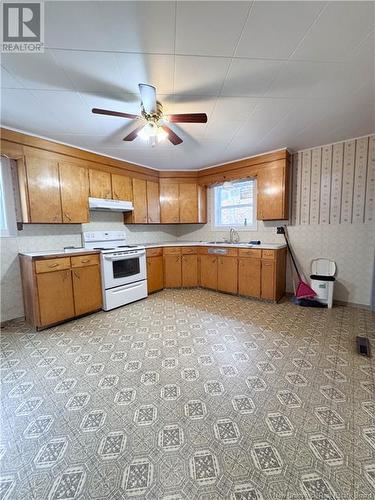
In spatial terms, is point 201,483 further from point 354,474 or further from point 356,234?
point 356,234

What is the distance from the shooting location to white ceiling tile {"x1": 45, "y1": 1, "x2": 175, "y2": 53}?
3.75 ft

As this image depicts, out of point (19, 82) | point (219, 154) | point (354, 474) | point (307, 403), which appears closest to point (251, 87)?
point (219, 154)

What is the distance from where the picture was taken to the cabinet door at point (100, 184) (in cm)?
334

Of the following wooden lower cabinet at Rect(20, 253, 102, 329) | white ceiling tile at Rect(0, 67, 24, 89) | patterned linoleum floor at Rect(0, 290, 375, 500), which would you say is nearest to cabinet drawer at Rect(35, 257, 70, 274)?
wooden lower cabinet at Rect(20, 253, 102, 329)

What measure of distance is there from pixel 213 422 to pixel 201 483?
34 centimetres

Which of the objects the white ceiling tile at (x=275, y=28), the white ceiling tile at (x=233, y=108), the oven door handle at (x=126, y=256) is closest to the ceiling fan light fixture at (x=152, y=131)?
the white ceiling tile at (x=233, y=108)

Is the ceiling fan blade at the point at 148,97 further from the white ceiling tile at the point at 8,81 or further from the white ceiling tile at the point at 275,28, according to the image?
the white ceiling tile at the point at 8,81

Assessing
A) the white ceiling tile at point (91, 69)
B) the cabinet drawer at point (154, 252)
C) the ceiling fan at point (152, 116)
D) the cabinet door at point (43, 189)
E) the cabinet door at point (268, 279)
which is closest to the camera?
the white ceiling tile at point (91, 69)

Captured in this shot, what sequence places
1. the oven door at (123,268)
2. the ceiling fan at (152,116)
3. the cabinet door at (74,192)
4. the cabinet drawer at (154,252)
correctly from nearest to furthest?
the ceiling fan at (152,116)
the cabinet door at (74,192)
the oven door at (123,268)
the cabinet drawer at (154,252)

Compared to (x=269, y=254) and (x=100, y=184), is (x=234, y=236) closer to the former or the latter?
(x=269, y=254)

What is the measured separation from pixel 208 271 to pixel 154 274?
108 centimetres

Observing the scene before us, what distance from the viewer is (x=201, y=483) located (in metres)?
1.02

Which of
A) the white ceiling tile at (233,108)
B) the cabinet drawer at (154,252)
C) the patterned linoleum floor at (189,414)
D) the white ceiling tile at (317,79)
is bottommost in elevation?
the patterned linoleum floor at (189,414)

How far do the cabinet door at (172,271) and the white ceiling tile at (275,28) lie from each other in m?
3.24
